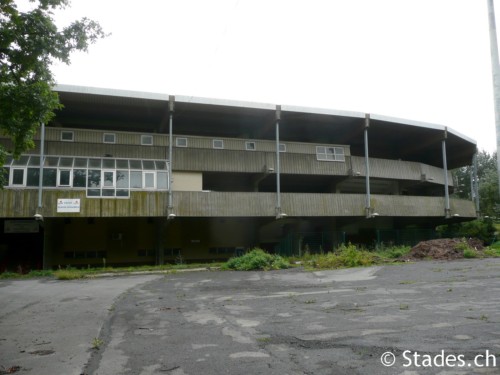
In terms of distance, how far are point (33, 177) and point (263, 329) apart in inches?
775

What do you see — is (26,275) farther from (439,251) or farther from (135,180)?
(439,251)

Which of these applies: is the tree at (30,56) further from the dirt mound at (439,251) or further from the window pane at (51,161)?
the dirt mound at (439,251)

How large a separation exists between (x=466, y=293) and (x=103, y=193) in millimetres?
18988

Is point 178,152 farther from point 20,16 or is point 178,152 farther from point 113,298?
point 20,16

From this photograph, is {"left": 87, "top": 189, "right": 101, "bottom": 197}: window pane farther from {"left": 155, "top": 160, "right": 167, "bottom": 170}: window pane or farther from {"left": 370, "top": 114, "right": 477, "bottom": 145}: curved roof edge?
{"left": 370, "top": 114, "right": 477, "bottom": 145}: curved roof edge

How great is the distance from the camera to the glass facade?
23250mm

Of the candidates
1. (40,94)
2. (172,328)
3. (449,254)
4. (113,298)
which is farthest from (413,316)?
(449,254)

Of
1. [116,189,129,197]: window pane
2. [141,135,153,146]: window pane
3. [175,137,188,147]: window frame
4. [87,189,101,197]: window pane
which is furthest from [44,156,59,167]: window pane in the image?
[175,137,188,147]: window frame

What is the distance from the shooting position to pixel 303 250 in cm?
2873

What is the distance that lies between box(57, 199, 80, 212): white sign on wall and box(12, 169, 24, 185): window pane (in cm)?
226

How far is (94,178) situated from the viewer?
950 inches

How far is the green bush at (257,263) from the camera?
858 inches

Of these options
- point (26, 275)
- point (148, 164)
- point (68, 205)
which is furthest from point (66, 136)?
point (26, 275)

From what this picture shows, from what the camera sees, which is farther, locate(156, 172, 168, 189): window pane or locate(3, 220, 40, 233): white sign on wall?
locate(3, 220, 40, 233): white sign on wall
